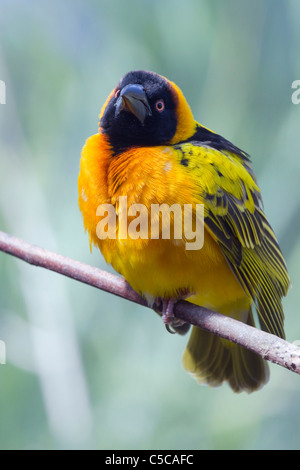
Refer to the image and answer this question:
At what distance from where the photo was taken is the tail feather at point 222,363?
1.82 meters

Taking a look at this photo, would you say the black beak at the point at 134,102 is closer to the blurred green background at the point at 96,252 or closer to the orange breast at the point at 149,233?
the orange breast at the point at 149,233

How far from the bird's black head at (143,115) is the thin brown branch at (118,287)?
350 mm

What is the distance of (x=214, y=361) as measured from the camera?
188 cm

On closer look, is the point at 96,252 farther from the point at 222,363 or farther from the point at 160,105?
the point at 160,105

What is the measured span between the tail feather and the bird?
0.64ft

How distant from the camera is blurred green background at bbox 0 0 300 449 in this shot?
1980 mm

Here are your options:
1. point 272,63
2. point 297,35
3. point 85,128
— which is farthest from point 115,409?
point 297,35

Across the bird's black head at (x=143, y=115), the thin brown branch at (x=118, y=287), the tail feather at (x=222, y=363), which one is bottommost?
the tail feather at (x=222, y=363)

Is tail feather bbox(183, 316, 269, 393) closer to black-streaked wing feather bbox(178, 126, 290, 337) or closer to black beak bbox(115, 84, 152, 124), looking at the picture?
black-streaked wing feather bbox(178, 126, 290, 337)

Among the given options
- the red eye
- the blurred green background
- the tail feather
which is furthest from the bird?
the blurred green background

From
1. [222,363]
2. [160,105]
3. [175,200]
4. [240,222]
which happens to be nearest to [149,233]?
[175,200]

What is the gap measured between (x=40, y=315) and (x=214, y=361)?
688 millimetres

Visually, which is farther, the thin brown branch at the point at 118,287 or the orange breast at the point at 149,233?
the orange breast at the point at 149,233

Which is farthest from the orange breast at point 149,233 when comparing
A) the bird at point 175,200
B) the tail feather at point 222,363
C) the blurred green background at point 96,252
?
the blurred green background at point 96,252
